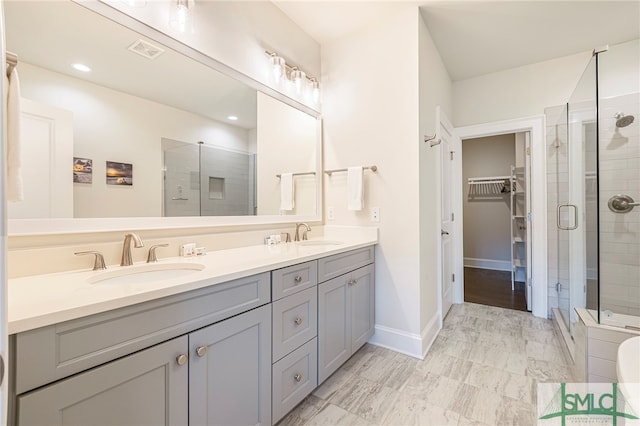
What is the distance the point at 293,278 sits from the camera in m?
1.46

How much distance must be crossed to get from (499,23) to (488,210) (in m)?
3.46

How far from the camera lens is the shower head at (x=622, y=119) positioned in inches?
86.0

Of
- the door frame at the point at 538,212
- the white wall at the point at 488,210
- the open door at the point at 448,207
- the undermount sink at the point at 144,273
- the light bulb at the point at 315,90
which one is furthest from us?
the white wall at the point at 488,210

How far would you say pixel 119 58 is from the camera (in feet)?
4.40

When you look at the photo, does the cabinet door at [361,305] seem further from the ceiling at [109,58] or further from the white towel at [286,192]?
the ceiling at [109,58]

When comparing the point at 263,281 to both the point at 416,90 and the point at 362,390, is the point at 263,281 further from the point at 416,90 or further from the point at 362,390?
the point at 416,90

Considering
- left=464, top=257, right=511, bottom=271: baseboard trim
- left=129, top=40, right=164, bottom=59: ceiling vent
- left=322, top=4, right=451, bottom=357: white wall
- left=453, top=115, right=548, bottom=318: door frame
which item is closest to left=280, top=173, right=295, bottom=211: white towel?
left=322, top=4, right=451, bottom=357: white wall

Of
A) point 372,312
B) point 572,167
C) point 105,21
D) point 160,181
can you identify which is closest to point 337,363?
point 372,312

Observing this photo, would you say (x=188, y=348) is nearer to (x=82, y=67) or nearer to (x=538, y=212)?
(x=82, y=67)

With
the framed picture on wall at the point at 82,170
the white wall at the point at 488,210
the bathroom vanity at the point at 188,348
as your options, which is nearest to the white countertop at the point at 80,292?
the bathroom vanity at the point at 188,348

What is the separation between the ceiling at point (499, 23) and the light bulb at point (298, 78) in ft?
1.40

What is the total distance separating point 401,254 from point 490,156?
3844 mm


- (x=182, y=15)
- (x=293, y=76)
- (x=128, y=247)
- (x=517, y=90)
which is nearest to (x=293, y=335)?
(x=128, y=247)

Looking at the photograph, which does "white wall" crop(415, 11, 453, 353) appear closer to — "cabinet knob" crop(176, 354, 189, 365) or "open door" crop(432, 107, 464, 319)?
"open door" crop(432, 107, 464, 319)
